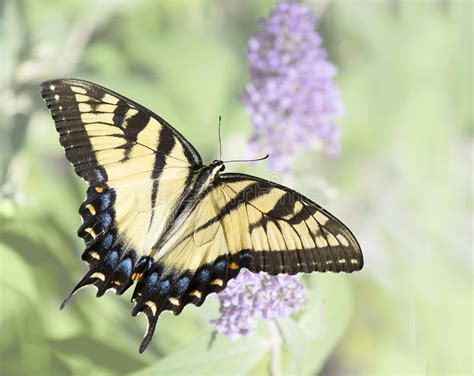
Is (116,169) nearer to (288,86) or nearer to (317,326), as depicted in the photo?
(288,86)

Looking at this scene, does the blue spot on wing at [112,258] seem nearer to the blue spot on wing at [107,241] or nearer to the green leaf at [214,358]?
the blue spot on wing at [107,241]

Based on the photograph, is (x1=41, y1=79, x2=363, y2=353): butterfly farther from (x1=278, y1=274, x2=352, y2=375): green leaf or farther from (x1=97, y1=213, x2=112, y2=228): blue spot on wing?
(x1=278, y1=274, x2=352, y2=375): green leaf

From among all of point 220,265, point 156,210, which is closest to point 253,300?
point 220,265

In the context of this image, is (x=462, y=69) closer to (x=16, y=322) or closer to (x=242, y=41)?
(x=242, y=41)

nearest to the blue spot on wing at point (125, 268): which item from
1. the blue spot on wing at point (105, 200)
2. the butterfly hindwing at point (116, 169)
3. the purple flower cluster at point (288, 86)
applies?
the butterfly hindwing at point (116, 169)

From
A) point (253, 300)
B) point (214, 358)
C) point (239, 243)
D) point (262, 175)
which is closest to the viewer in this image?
point (239, 243)

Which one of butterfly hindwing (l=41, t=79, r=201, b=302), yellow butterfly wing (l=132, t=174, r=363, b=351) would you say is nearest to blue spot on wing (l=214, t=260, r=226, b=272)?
yellow butterfly wing (l=132, t=174, r=363, b=351)
